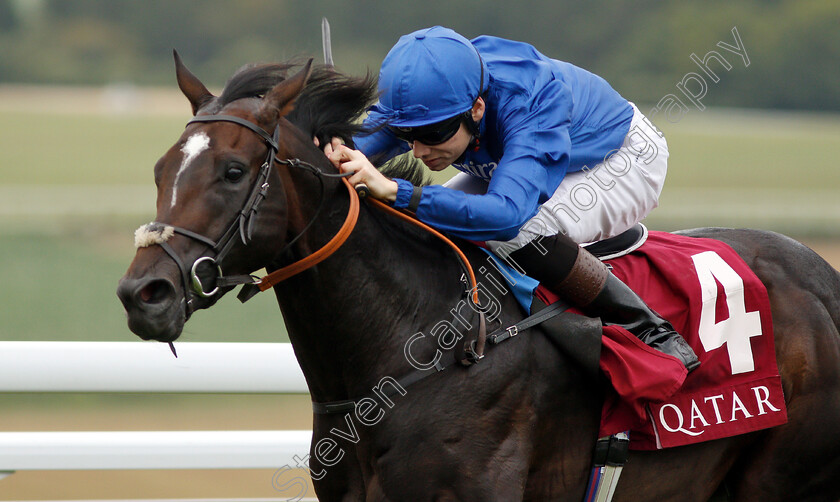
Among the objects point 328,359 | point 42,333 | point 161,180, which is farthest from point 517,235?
point 42,333

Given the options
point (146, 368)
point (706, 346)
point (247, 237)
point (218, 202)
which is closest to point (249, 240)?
point (247, 237)

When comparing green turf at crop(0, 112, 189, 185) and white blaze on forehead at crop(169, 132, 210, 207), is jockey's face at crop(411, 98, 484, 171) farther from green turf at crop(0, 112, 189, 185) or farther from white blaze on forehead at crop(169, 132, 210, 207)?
green turf at crop(0, 112, 189, 185)

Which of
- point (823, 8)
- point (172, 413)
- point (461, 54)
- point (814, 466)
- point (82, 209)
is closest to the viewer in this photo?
point (461, 54)

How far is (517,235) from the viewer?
8.64ft

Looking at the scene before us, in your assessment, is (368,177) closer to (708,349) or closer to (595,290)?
(595,290)

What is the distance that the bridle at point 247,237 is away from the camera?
86.0 inches

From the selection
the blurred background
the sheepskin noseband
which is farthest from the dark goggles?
the blurred background

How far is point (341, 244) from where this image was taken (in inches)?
98.1

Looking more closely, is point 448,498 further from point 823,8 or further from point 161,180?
point 823,8

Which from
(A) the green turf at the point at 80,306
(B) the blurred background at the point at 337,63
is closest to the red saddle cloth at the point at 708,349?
(A) the green turf at the point at 80,306

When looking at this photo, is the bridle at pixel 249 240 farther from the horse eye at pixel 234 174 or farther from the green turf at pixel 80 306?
the green turf at pixel 80 306

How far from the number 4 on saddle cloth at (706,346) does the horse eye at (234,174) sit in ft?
2.75

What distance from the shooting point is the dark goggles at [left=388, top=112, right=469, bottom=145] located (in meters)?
2.65

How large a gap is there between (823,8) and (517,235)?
44454mm
